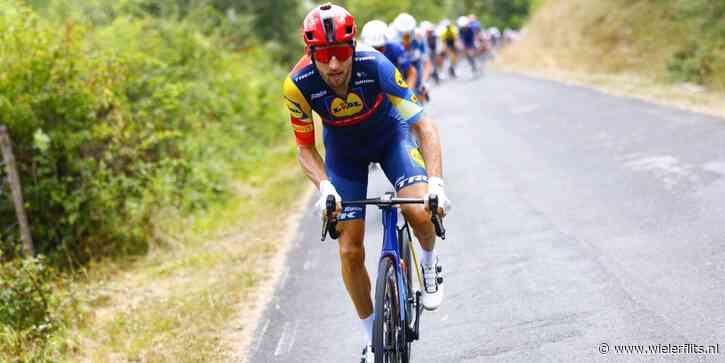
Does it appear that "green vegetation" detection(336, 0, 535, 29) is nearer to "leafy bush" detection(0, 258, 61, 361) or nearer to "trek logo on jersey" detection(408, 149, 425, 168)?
"leafy bush" detection(0, 258, 61, 361)

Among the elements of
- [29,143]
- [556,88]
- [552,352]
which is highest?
[29,143]

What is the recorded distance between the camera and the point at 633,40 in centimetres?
3098

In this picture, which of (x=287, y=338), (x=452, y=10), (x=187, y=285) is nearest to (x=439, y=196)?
(x=287, y=338)

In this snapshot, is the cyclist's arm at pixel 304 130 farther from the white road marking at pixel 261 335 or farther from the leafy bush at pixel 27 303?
the leafy bush at pixel 27 303

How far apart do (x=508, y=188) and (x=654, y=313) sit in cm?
529

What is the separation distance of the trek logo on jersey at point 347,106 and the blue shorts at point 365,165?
1.08 ft

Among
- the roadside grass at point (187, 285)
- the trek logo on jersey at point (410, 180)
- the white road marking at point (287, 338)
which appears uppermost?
the trek logo on jersey at point (410, 180)

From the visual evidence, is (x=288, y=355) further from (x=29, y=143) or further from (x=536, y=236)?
(x=29, y=143)

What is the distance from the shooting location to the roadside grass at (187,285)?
7.25 meters

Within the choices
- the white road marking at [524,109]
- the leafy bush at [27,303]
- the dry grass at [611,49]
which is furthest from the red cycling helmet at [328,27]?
the white road marking at [524,109]

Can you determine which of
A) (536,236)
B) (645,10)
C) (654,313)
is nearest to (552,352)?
(654,313)

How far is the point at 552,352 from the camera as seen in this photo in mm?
5250

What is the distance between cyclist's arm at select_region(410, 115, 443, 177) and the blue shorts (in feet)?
0.70

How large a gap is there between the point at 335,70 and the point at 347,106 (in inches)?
15.1
